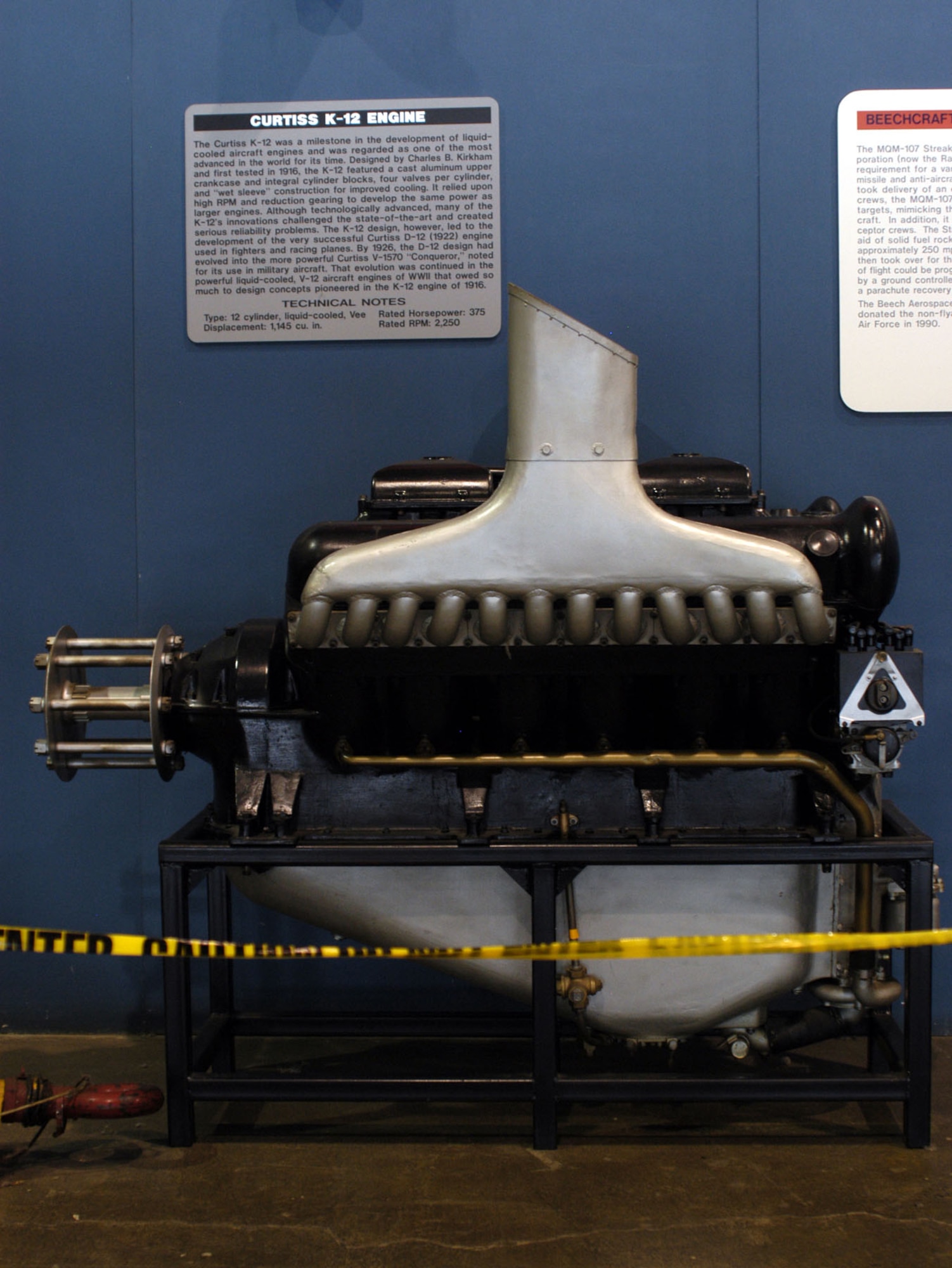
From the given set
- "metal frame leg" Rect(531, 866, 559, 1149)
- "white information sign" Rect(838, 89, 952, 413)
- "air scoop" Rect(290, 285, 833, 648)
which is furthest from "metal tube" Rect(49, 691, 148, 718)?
"white information sign" Rect(838, 89, 952, 413)

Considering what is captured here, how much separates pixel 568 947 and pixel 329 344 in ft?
5.59

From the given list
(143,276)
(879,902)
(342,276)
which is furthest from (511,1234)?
(143,276)

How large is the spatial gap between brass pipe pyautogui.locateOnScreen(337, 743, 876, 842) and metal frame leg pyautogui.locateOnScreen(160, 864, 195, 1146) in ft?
1.45

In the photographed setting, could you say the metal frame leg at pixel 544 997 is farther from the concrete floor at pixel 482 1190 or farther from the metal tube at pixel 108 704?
the metal tube at pixel 108 704

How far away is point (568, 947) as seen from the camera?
7.29 ft

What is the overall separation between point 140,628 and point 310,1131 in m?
1.39

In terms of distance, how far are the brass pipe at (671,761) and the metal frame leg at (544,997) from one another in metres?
0.23

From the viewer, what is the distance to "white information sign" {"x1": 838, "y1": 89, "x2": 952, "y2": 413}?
2.87 m

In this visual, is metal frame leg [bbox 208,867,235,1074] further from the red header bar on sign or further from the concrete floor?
the red header bar on sign

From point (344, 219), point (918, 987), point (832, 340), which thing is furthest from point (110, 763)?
point (832, 340)

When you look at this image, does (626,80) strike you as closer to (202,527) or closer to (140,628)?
(202,527)

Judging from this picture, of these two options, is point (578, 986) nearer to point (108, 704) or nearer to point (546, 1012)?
point (546, 1012)

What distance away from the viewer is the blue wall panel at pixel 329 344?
2895 millimetres

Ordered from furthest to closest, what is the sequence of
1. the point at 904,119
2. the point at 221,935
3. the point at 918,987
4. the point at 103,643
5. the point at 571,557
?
the point at 904,119
the point at 221,935
the point at 103,643
the point at 918,987
the point at 571,557
